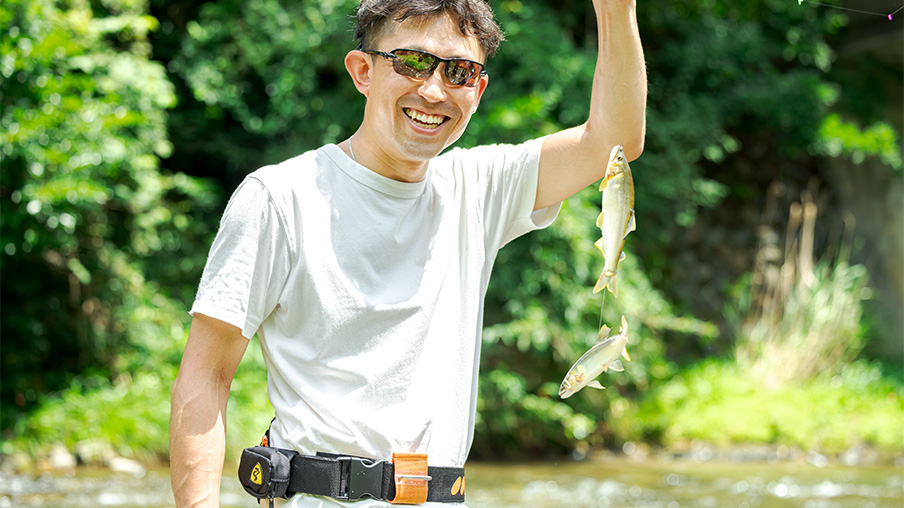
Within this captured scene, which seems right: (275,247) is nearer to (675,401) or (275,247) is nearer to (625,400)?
(625,400)

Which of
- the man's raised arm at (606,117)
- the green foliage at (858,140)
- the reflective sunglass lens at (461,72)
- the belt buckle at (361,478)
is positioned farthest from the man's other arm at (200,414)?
the green foliage at (858,140)

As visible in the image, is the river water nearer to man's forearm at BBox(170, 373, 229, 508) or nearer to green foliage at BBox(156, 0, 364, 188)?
green foliage at BBox(156, 0, 364, 188)

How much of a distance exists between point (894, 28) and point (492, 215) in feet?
31.9

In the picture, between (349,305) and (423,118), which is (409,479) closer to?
(349,305)

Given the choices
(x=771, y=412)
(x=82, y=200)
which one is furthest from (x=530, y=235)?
(x=82, y=200)

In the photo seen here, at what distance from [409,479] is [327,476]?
0.55 feet

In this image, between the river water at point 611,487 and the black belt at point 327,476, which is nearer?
the black belt at point 327,476

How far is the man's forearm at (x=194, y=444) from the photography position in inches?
75.9

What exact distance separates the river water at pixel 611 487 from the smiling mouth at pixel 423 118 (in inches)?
203

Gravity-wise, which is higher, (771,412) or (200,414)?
(200,414)

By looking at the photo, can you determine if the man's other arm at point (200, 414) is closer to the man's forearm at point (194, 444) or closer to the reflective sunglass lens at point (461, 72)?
the man's forearm at point (194, 444)

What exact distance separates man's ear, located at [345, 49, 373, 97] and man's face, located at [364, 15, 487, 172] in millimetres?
60

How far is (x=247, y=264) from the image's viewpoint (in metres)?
1.93

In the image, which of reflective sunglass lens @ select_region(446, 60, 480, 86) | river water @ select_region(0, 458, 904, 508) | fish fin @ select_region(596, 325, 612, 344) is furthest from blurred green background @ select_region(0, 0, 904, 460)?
fish fin @ select_region(596, 325, 612, 344)
